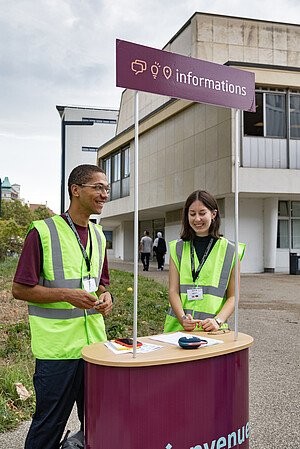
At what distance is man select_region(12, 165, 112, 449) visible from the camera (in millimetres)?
2750

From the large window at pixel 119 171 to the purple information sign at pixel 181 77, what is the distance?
101 ft

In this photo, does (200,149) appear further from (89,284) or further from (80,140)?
(80,140)

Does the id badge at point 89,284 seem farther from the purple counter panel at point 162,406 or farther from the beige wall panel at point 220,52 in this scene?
the beige wall panel at point 220,52

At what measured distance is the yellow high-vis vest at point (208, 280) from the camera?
11.2 ft

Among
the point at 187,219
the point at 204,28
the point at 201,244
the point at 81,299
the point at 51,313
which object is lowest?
the point at 51,313

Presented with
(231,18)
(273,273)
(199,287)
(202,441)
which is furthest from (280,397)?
(231,18)

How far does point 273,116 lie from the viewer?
22391mm

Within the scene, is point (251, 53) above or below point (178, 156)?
above

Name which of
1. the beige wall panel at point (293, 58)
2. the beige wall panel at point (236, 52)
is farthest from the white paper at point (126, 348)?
the beige wall panel at point (293, 58)

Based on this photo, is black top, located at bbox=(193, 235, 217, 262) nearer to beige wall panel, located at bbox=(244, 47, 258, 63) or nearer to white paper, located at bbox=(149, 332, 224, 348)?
white paper, located at bbox=(149, 332, 224, 348)

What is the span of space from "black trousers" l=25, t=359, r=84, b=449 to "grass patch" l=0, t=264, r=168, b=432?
1.34 metres

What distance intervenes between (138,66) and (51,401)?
1.99 meters

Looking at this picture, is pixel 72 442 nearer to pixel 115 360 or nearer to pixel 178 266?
pixel 115 360

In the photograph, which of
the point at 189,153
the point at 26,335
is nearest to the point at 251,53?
the point at 189,153
